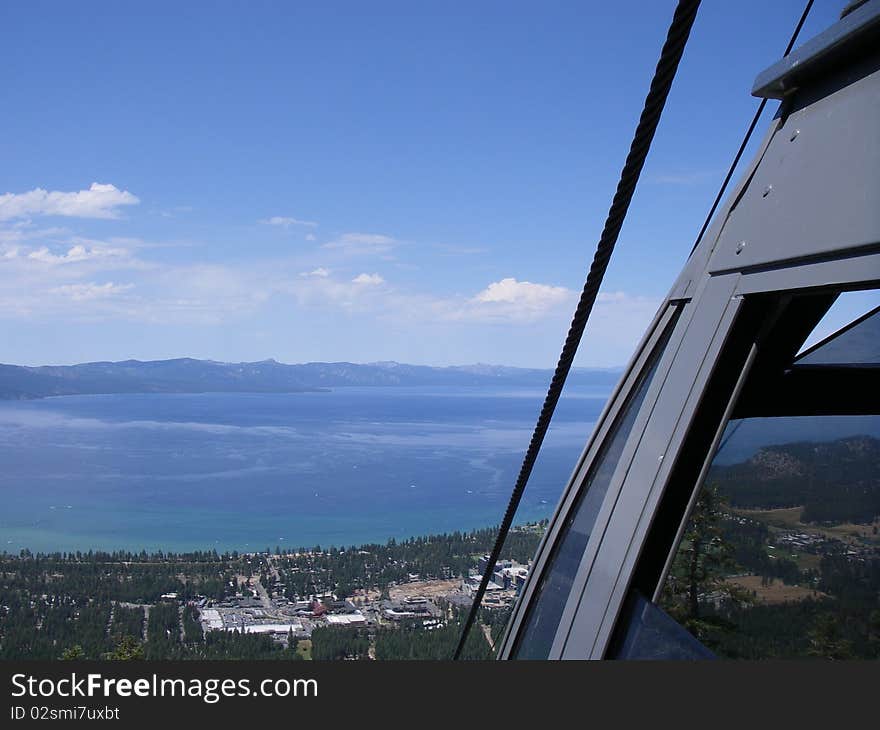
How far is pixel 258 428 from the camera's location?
116 m

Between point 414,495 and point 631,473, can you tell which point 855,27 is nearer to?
point 631,473

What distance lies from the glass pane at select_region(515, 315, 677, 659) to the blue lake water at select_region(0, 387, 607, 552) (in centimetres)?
4874

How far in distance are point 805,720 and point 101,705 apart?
2.59 feet

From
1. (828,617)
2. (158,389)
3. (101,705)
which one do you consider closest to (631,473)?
(828,617)

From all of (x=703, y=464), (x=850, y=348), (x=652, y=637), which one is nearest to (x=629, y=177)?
(x=850, y=348)

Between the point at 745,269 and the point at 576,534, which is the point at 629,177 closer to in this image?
the point at 745,269

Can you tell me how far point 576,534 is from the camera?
1.65 meters

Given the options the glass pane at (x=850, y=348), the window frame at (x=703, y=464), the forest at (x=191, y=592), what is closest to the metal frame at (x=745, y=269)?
the window frame at (x=703, y=464)

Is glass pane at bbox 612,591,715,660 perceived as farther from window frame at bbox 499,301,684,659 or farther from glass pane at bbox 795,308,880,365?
glass pane at bbox 795,308,880,365

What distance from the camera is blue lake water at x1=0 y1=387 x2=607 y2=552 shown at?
2323 inches

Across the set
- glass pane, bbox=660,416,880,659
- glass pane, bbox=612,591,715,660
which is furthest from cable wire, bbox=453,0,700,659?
glass pane, bbox=612,591,715,660

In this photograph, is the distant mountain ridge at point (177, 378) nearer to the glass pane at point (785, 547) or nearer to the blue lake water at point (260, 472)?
the blue lake water at point (260, 472)

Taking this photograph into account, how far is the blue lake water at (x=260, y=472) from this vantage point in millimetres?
59000

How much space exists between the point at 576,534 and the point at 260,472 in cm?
8307
